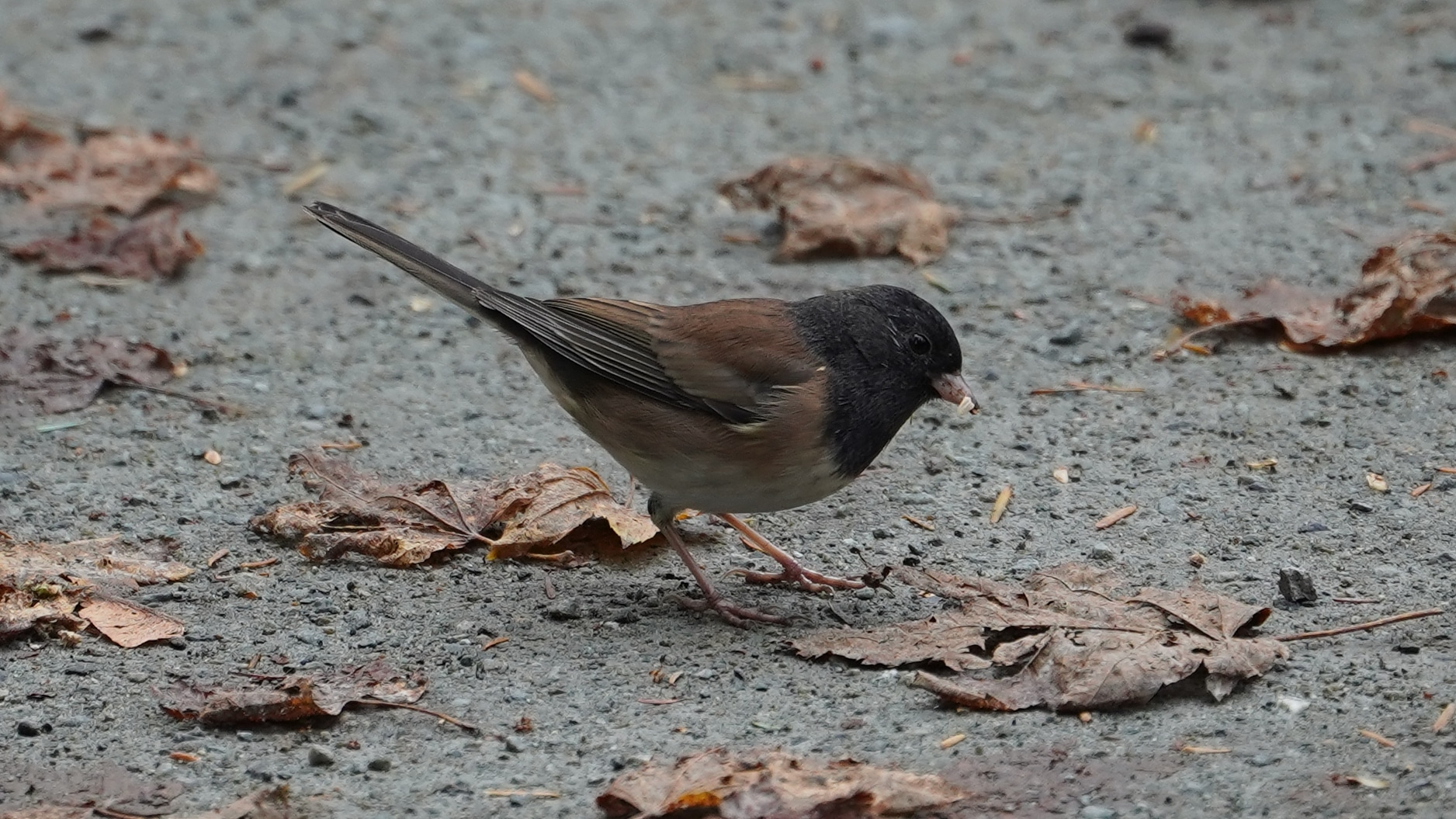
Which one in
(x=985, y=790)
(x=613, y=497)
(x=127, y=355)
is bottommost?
(x=127, y=355)

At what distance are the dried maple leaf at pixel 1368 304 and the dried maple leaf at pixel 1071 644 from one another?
1.80 metres

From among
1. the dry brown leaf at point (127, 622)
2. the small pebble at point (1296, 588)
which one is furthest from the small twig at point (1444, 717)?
the dry brown leaf at point (127, 622)

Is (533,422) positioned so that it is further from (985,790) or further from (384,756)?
(985,790)

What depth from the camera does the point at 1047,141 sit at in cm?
719

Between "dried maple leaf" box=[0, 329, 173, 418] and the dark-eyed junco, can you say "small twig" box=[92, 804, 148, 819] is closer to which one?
the dark-eyed junco

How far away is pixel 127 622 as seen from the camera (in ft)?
13.3

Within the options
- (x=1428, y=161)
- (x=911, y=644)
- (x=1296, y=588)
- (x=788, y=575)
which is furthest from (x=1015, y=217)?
(x=911, y=644)

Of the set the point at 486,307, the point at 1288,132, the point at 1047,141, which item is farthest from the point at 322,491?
the point at 1288,132

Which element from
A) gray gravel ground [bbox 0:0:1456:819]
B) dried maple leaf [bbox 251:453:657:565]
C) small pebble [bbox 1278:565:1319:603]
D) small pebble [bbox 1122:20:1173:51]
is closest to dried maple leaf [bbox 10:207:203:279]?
gray gravel ground [bbox 0:0:1456:819]

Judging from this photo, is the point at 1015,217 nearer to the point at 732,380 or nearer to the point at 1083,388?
the point at 1083,388

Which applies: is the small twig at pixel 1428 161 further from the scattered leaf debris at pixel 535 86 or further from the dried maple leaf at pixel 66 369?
the dried maple leaf at pixel 66 369

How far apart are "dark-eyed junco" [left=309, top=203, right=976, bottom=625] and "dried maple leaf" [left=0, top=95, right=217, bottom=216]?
2409mm

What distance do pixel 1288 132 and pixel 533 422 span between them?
12.4ft

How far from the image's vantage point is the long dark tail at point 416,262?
441 cm
